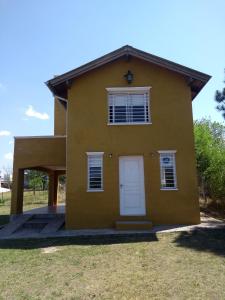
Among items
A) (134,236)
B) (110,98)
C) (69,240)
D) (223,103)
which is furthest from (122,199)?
(223,103)

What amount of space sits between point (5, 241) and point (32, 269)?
12.6 feet

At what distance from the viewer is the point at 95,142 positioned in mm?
12555

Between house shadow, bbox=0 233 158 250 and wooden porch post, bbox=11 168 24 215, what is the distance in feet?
13.5

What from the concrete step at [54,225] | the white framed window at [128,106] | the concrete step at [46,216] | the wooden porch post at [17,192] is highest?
the white framed window at [128,106]

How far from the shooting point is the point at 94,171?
40.8 feet

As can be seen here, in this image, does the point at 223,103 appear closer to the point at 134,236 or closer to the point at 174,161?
the point at 174,161

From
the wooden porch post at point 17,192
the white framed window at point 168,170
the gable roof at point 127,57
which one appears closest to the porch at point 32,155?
the wooden porch post at point 17,192

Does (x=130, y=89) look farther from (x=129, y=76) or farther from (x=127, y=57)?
(x=127, y=57)

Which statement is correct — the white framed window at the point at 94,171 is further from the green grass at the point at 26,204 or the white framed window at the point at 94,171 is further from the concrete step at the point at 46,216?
the green grass at the point at 26,204

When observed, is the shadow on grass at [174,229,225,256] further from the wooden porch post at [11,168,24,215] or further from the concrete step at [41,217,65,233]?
the wooden porch post at [11,168,24,215]

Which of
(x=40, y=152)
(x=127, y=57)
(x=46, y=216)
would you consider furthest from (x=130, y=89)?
(x=46, y=216)

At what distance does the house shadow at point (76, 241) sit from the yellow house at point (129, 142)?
1385 mm

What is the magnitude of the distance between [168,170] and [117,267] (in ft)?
20.3

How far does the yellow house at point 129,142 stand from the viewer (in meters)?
12.1
